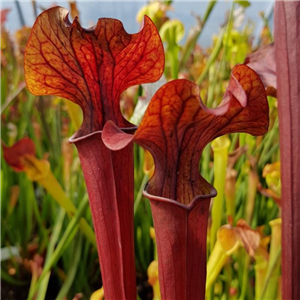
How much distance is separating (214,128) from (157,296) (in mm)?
391

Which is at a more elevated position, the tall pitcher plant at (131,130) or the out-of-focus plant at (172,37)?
the out-of-focus plant at (172,37)

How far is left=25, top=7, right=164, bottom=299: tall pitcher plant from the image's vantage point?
31cm

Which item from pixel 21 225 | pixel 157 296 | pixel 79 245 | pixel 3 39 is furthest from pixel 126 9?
pixel 157 296

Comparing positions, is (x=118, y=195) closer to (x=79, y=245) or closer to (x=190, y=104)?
(x=190, y=104)

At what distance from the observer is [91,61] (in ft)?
1.10

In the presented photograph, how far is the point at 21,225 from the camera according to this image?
1122mm

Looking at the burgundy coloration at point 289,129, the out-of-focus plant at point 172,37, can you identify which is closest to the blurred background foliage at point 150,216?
the out-of-focus plant at point 172,37

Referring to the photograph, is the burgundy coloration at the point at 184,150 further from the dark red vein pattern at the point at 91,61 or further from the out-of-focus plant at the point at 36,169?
the out-of-focus plant at the point at 36,169

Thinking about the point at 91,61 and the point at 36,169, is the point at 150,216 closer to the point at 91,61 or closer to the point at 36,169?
the point at 36,169

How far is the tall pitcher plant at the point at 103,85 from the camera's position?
0.31 meters

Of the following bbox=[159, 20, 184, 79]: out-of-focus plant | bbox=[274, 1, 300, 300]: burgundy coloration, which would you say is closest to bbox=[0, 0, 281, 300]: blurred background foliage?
bbox=[159, 20, 184, 79]: out-of-focus plant

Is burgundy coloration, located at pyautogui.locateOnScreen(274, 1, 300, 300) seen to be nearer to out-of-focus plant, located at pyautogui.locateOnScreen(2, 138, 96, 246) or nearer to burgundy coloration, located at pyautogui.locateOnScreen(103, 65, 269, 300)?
burgundy coloration, located at pyautogui.locateOnScreen(103, 65, 269, 300)

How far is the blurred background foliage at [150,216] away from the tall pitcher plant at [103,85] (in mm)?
212

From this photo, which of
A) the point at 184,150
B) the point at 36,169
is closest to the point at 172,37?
the point at 36,169
